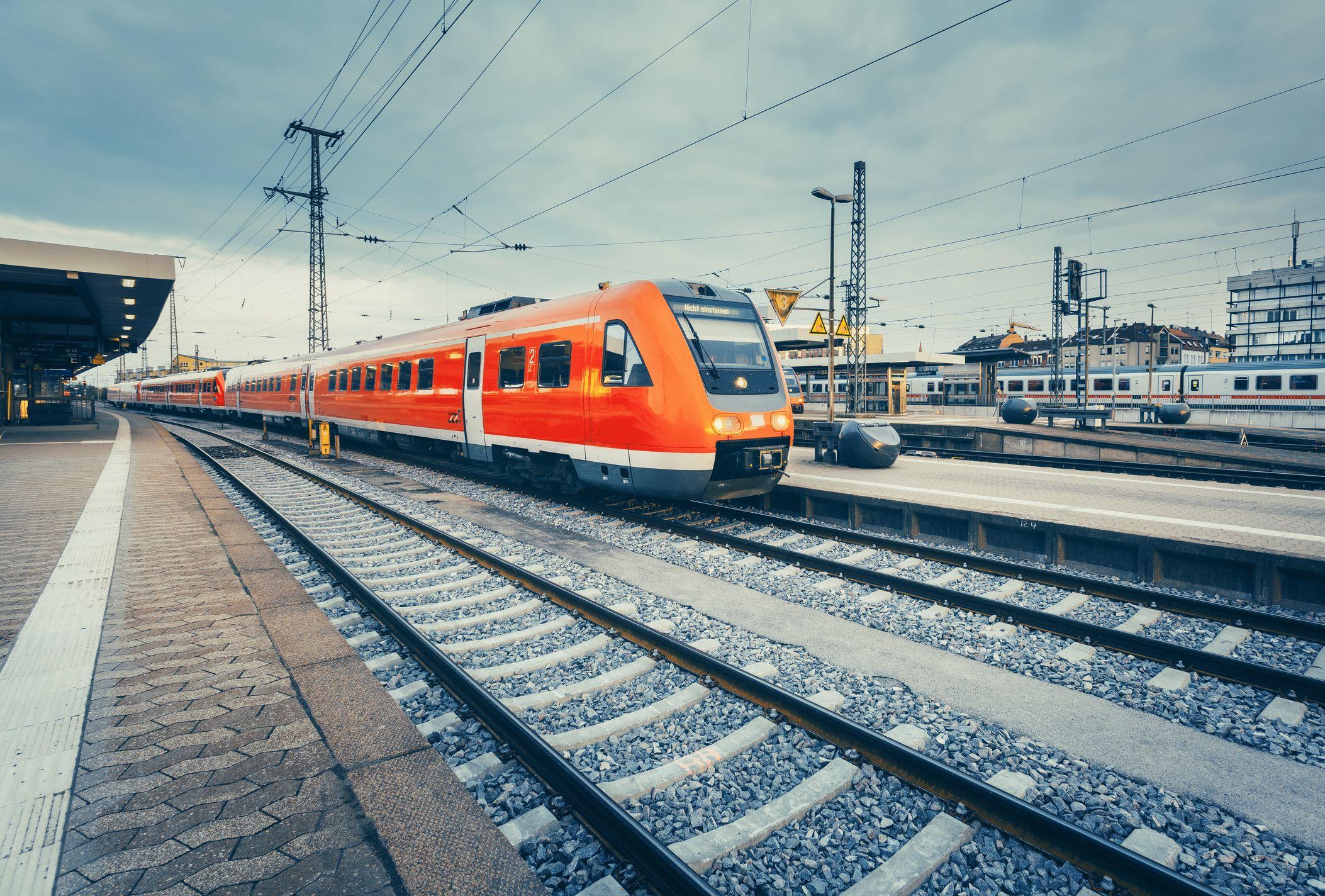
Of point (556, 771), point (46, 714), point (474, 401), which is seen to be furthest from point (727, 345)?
point (46, 714)

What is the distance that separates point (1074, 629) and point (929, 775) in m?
2.61

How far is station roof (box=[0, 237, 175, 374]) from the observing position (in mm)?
15641

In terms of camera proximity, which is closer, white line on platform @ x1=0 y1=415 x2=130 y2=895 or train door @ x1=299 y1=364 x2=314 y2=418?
white line on platform @ x1=0 y1=415 x2=130 y2=895

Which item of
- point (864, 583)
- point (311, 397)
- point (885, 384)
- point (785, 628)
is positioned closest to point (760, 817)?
point (785, 628)

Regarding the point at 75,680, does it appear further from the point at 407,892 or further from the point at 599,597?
the point at 599,597

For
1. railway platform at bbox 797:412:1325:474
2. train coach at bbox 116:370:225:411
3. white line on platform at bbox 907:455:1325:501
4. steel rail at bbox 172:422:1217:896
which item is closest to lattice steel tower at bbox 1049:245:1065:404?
railway platform at bbox 797:412:1325:474

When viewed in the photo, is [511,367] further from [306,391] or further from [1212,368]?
[1212,368]

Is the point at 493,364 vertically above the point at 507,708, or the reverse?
the point at 493,364

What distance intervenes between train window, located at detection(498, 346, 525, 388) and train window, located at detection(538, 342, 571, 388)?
63 centimetres

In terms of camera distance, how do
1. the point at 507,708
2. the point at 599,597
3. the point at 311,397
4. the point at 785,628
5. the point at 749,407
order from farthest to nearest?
the point at 311,397 < the point at 749,407 < the point at 599,597 < the point at 785,628 < the point at 507,708

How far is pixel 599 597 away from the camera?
5711mm

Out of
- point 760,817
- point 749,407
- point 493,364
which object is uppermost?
point 493,364

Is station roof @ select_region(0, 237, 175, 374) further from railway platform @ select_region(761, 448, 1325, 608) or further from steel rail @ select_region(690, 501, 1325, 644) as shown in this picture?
steel rail @ select_region(690, 501, 1325, 644)

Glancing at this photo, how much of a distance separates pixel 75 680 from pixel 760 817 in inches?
159
